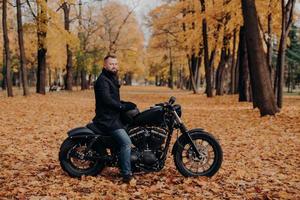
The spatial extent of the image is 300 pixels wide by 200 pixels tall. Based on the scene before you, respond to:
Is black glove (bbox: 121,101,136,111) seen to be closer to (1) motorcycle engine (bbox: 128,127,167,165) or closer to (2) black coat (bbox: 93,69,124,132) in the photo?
(2) black coat (bbox: 93,69,124,132)

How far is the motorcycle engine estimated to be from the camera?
705cm

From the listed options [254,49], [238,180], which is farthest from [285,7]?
[238,180]

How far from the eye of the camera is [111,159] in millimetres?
7164

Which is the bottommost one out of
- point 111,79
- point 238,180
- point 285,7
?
point 238,180

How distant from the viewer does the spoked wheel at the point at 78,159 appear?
23.5ft

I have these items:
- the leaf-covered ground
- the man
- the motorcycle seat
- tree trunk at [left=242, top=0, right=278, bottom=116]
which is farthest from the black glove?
tree trunk at [left=242, top=0, right=278, bottom=116]

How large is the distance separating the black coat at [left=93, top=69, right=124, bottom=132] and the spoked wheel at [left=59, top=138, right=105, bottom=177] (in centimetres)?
49

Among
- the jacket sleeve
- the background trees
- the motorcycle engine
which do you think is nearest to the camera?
the jacket sleeve

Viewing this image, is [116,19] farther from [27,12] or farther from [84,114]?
[84,114]

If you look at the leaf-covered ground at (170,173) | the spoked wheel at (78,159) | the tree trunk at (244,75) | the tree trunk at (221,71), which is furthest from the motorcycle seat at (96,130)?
the tree trunk at (221,71)

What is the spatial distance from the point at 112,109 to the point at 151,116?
23.9 inches

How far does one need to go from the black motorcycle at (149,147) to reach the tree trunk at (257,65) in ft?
28.6

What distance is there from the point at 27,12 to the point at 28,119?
1589cm

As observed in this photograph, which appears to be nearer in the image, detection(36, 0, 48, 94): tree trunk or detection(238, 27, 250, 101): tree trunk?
detection(238, 27, 250, 101): tree trunk
